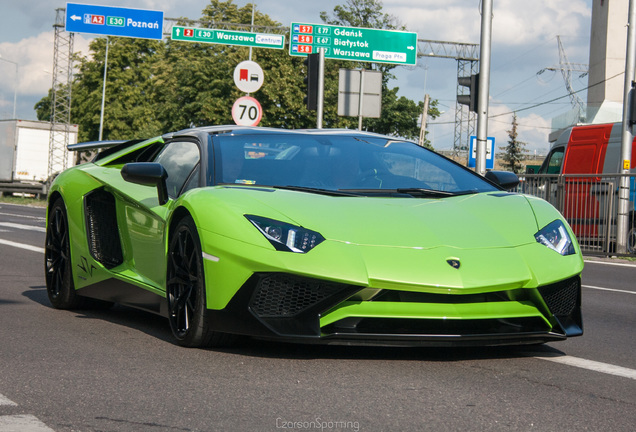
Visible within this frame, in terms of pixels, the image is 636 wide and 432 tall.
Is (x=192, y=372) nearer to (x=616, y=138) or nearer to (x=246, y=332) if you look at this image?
(x=246, y=332)

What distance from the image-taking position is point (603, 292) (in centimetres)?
926

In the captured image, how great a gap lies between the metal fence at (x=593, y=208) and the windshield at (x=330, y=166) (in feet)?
34.8

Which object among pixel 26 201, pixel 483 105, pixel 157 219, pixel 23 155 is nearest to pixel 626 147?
pixel 483 105

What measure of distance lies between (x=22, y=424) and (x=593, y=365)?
2736mm

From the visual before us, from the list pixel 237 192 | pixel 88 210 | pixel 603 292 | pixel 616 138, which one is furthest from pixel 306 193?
pixel 616 138

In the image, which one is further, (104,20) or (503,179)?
(104,20)

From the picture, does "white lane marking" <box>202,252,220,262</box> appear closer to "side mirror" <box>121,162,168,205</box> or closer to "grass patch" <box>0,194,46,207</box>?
"side mirror" <box>121,162,168,205</box>

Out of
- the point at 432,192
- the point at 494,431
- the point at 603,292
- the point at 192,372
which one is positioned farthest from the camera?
the point at 603,292

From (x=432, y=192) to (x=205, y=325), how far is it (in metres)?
1.49

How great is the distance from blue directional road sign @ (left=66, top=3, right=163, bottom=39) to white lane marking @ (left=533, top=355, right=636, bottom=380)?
31.5m

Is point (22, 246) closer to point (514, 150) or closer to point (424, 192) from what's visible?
point (424, 192)

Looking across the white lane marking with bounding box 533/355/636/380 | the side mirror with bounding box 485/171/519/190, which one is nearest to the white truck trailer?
the side mirror with bounding box 485/171/519/190

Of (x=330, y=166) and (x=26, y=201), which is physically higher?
(x=330, y=166)

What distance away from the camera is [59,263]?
273 inches
